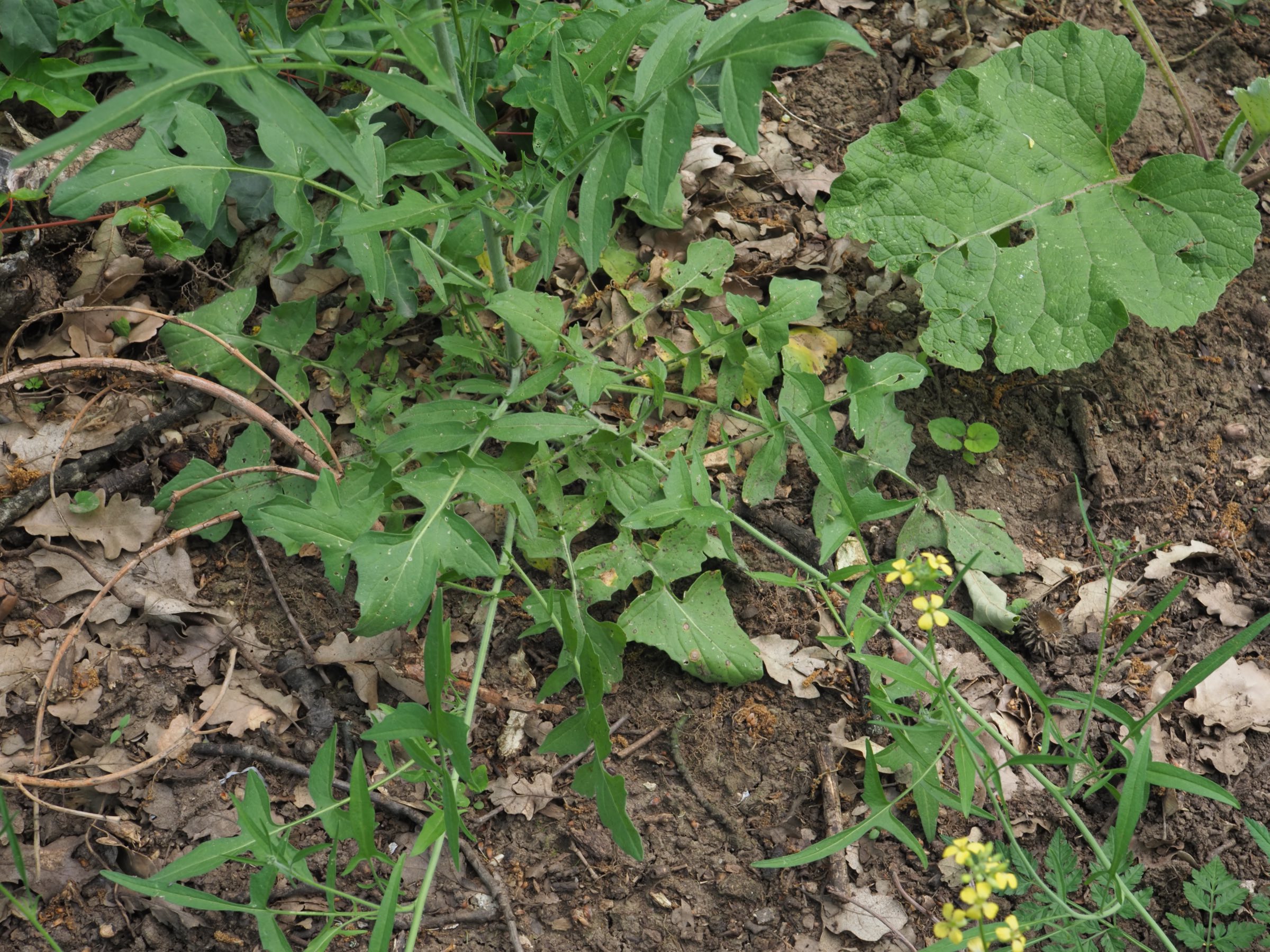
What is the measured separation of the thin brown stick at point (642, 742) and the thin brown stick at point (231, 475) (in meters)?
1.22

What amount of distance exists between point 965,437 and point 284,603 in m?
2.27

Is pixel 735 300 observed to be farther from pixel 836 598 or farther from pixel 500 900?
pixel 500 900

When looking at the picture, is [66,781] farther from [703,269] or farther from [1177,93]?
[1177,93]

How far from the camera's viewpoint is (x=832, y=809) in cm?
239

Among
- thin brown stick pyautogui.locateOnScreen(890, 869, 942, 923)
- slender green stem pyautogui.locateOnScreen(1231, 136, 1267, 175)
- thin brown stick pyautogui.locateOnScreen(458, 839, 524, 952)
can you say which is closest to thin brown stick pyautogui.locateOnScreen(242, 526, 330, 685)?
thin brown stick pyautogui.locateOnScreen(458, 839, 524, 952)

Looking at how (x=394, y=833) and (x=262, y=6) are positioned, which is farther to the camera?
(x=262, y=6)

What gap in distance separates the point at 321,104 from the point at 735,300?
1.79 meters

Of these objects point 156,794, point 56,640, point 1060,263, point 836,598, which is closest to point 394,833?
point 156,794

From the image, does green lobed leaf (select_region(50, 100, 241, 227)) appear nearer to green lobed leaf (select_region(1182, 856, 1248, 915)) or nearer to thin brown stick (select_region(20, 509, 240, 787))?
thin brown stick (select_region(20, 509, 240, 787))

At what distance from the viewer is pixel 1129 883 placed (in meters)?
2.17

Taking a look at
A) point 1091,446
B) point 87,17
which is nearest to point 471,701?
point 1091,446

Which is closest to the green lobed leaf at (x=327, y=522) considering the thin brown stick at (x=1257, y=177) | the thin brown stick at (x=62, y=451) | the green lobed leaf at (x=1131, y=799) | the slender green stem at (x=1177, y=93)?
the thin brown stick at (x=62, y=451)

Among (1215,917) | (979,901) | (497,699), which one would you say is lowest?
(1215,917)

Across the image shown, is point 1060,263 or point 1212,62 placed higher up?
point 1212,62
